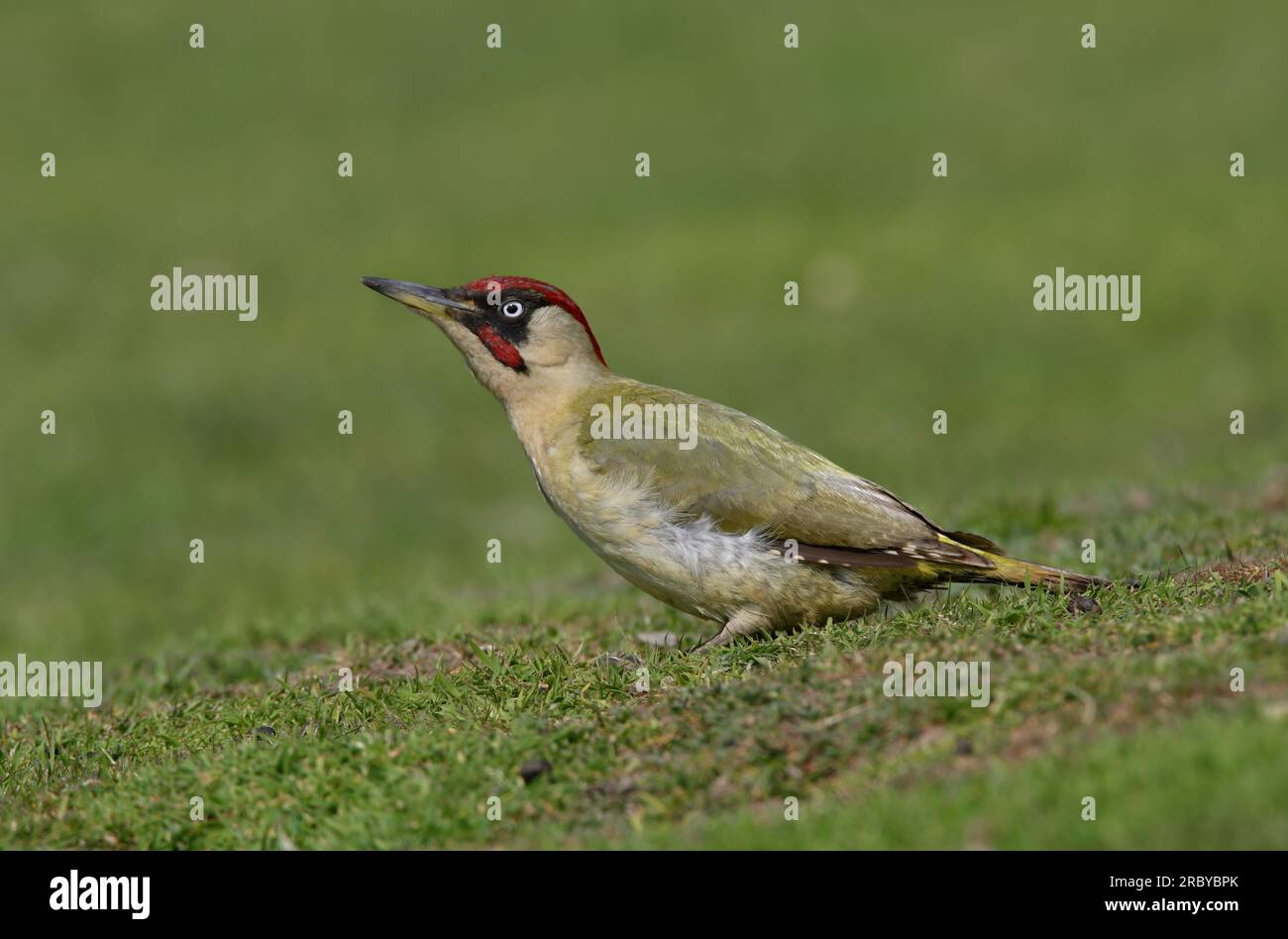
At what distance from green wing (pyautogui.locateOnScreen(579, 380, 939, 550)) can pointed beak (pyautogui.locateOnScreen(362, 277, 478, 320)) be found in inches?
37.1

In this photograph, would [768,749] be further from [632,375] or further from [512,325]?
[632,375]

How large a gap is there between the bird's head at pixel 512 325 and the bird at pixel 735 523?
23cm

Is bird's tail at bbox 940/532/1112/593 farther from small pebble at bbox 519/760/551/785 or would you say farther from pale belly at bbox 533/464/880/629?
small pebble at bbox 519/760/551/785

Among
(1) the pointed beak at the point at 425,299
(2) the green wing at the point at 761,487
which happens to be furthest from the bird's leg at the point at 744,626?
(1) the pointed beak at the point at 425,299

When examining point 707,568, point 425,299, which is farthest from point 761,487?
point 425,299

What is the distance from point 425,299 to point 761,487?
197 centimetres

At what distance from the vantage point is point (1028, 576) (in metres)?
7.59

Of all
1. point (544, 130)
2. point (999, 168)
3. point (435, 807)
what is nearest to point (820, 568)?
point (435, 807)

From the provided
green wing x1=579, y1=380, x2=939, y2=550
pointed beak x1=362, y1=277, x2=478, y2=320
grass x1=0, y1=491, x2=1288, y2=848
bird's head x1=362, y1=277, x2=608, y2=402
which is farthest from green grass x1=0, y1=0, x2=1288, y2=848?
pointed beak x1=362, y1=277, x2=478, y2=320

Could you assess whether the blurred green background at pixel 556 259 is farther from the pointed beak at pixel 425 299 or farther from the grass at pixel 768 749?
the grass at pixel 768 749

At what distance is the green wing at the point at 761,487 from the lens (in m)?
7.69
